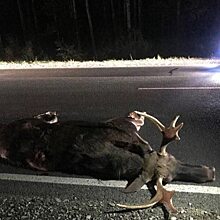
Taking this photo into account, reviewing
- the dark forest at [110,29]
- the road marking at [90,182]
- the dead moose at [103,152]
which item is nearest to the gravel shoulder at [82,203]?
the road marking at [90,182]

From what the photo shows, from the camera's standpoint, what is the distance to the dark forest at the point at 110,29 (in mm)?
20641

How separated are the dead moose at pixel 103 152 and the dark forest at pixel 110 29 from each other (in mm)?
14252

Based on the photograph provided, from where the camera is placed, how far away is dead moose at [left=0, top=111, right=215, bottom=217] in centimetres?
413

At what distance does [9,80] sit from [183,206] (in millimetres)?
9494

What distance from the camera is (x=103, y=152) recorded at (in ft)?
14.1

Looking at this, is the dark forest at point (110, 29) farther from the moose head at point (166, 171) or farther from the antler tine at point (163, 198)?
the antler tine at point (163, 198)

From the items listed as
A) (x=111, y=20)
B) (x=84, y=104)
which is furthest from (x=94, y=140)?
(x=111, y=20)

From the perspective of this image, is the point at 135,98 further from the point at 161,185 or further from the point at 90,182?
the point at 161,185

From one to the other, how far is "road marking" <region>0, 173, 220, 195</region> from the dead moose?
867mm

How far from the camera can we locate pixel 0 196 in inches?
205

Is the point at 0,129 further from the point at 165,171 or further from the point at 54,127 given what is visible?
the point at 165,171

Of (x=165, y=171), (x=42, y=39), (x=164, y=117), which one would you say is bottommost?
Result: (x=42, y=39)

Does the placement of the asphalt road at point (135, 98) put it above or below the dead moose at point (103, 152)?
below

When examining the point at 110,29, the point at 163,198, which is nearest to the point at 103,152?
the point at 163,198
